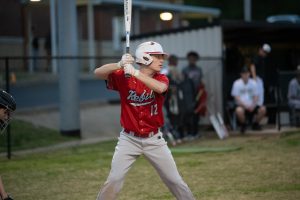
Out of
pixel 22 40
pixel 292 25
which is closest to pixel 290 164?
pixel 292 25

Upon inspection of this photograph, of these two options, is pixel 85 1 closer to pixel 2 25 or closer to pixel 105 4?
pixel 105 4

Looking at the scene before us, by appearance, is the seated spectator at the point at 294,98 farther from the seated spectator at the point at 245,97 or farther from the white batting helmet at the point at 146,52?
the white batting helmet at the point at 146,52

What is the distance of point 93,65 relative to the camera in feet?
93.7

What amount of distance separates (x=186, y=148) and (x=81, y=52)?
62.1ft

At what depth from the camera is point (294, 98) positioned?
15469mm

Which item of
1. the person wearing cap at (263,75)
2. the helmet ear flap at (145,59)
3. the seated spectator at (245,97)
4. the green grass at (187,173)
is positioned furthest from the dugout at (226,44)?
the helmet ear flap at (145,59)

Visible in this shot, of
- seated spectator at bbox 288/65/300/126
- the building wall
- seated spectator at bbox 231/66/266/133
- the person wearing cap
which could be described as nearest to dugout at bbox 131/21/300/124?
the building wall

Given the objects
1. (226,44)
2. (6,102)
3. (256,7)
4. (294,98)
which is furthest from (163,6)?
(6,102)

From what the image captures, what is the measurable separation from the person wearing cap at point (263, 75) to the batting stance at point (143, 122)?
9129 mm

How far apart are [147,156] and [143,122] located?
14.6 inches

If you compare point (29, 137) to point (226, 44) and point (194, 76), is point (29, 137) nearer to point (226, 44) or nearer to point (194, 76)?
point (194, 76)

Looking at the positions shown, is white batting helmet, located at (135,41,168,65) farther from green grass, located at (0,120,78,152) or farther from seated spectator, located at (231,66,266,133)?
seated spectator, located at (231,66,266,133)

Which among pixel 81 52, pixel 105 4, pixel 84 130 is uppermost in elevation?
pixel 105 4

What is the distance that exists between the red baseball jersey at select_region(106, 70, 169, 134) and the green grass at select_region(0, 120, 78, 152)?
727 centimetres
